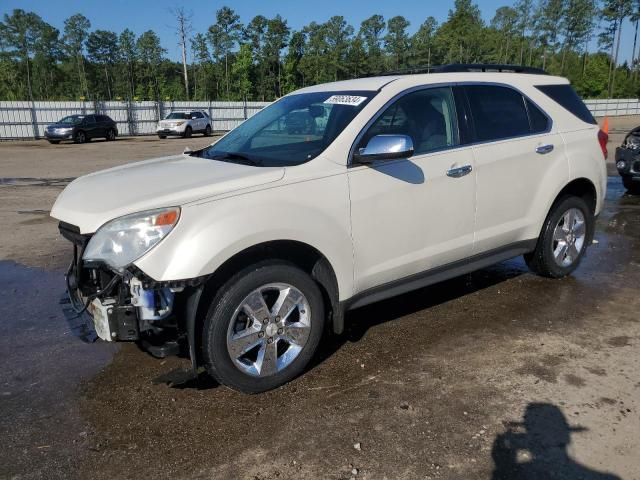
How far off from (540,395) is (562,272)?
2344 mm

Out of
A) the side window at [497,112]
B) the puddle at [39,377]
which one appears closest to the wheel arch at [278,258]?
the puddle at [39,377]

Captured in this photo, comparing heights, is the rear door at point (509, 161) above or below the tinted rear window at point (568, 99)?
below

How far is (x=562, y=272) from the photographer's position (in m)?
5.25

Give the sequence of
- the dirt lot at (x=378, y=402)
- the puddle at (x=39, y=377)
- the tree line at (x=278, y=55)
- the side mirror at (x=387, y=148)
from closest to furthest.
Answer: the dirt lot at (x=378, y=402)
the puddle at (x=39, y=377)
the side mirror at (x=387, y=148)
the tree line at (x=278, y=55)

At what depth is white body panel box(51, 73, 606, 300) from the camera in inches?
117

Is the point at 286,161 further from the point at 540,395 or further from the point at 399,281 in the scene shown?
the point at 540,395

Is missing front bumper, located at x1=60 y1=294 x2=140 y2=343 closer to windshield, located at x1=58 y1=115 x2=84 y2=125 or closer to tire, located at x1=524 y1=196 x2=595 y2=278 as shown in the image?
tire, located at x1=524 y1=196 x2=595 y2=278

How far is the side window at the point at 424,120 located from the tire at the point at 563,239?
1512 millimetres

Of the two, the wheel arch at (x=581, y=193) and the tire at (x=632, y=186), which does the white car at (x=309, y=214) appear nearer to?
the wheel arch at (x=581, y=193)

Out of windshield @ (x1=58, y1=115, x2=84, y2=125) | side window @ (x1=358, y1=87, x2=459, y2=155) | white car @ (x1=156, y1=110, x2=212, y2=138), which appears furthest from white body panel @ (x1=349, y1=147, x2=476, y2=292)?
white car @ (x1=156, y1=110, x2=212, y2=138)

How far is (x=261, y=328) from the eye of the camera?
10.7ft

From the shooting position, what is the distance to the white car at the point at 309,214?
2.96 metres

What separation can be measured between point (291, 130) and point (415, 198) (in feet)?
3.55

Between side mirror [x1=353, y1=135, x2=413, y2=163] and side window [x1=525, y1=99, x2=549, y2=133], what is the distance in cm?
184
